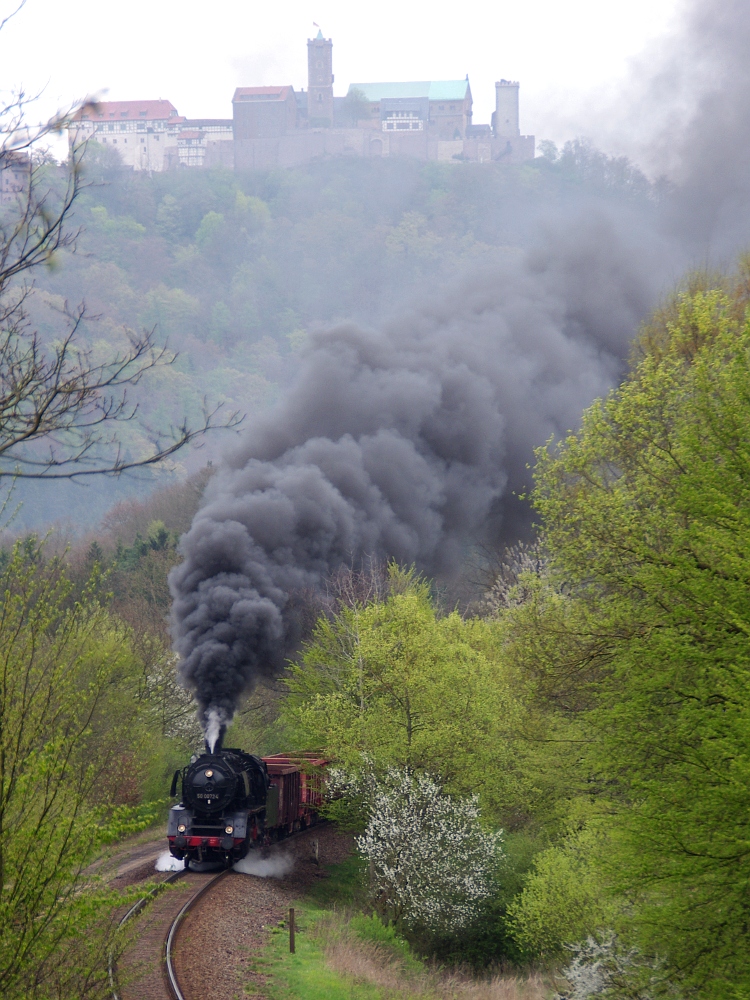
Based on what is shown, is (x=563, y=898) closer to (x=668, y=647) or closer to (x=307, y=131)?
(x=668, y=647)

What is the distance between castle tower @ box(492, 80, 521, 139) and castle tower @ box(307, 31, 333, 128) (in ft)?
98.0

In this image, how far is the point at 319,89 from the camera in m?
184

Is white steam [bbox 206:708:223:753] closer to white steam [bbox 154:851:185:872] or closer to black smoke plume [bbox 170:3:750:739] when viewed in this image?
black smoke plume [bbox 170:3:750:739]

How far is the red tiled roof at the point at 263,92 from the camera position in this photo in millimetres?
179750

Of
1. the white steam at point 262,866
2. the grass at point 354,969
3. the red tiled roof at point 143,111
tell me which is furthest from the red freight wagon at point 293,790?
the red tiled roof at point 143,111

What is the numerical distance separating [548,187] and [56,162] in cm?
16014

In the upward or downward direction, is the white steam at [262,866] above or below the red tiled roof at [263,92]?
below

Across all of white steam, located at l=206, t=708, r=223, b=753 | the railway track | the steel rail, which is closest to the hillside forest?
white steam, located at l=206, t=708, r=223, b=753

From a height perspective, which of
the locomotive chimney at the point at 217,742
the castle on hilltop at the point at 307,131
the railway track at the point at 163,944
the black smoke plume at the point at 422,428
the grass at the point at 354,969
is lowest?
the grass at the point at 354,969

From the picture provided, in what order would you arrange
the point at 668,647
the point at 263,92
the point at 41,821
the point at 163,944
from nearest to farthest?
the point at 41,821 → the point at 668,647 → the point at 163,944 → the point at 263,92

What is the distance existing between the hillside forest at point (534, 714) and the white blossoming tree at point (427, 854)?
7 centimetres

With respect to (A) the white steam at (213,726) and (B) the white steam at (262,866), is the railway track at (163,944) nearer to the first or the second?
(B) the white steam at (262,866)

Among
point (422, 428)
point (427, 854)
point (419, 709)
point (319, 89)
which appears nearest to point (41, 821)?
point (427, 854)

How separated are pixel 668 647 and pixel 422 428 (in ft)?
63.7
